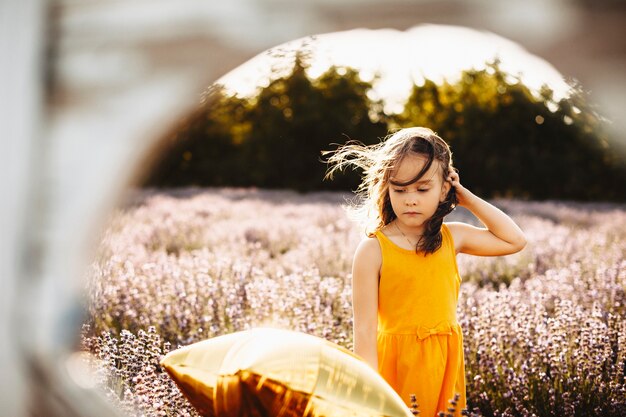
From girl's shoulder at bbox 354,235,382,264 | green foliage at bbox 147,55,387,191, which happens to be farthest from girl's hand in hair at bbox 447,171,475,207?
green foliage at bbox 147,55,387,191

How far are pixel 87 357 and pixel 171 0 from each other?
98 cm

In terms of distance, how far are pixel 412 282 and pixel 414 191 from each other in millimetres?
276

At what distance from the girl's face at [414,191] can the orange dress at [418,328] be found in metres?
0.11

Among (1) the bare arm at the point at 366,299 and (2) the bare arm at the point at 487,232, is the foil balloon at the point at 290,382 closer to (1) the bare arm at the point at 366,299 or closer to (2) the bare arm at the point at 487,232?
(1) the bare arm at the point at 366,299

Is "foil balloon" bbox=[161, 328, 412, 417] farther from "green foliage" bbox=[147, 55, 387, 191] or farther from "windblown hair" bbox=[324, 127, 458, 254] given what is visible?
"green foliage" bbox=[147, 55, 387, 191]

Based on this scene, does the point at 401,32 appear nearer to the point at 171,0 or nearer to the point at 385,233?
the point at 171,0

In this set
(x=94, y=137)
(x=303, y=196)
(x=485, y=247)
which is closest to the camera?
(x=94, y=137)

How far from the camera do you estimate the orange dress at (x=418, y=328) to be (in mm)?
1854

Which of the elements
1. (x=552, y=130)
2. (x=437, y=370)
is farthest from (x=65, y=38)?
(x=552, y=130)

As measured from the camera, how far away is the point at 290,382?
4.23ft

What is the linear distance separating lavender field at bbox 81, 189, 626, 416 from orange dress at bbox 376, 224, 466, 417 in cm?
37

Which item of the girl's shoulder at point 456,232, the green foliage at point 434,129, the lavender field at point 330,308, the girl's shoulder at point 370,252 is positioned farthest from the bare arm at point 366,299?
the green foliage at point 434,129

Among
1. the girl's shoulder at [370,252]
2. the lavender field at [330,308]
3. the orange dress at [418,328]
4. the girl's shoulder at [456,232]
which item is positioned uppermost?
the girl's shoulder at [456,232]

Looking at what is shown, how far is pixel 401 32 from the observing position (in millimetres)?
1171
